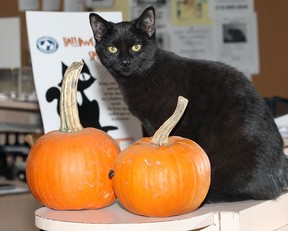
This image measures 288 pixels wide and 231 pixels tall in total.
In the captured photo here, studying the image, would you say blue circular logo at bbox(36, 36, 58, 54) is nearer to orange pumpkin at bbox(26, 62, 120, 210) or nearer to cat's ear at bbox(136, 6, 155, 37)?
cat's ear at bbox(136, 6, 155, 37)

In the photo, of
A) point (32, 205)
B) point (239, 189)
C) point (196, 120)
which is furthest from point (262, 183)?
point (32, 205)

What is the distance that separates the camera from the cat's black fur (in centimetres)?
139

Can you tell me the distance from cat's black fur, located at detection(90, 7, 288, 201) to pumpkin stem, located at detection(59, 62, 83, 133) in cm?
32

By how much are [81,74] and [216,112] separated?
0.63 meters

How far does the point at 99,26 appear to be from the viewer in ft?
5.35

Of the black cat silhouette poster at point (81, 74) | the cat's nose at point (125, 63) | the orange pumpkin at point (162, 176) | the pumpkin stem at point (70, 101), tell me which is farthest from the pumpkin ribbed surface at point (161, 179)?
the black cat silhouette poster at point (81, 74)

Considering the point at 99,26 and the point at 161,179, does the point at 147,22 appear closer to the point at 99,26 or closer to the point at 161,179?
the point at 99,26

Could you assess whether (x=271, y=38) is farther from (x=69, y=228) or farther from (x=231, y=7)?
(x=69, y=228)

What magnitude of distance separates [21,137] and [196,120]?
203 cm

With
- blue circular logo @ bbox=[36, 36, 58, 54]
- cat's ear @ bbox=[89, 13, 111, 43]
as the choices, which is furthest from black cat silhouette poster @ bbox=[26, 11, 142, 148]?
cat's ear @ bbox=[89, 13, 111, 43]

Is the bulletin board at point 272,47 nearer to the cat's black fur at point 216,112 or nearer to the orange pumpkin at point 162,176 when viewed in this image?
the cat's black fur at point 216,112

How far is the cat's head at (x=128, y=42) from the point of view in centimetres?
160

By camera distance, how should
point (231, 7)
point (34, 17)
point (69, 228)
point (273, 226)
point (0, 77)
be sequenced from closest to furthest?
point (69, 228) < point (273, 226) < point (34, 17) < point (231, 7) < point (0, 77)

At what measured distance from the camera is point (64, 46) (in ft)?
6.31
